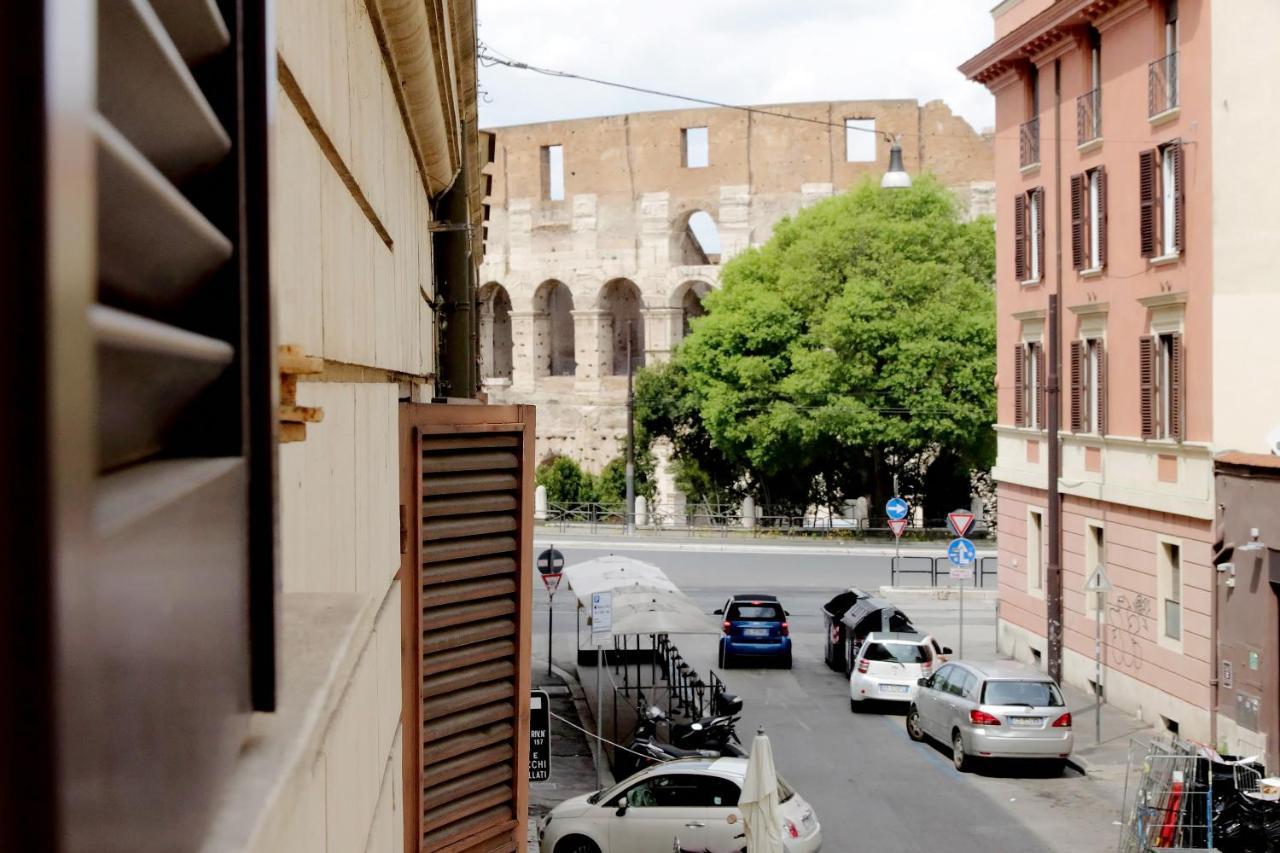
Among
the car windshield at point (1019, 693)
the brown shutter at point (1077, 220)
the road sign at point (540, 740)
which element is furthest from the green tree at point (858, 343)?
the road sign at point (540, 740)

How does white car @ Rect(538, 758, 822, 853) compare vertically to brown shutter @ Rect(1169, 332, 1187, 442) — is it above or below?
below

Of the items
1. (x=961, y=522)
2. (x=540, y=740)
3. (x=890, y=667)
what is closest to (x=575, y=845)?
(x=540, y=740)

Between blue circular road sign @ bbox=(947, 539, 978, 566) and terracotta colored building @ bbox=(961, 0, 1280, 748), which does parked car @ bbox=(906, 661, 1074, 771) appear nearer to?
terracotta colored building @ bbox=(961, 0, 1280, 748)

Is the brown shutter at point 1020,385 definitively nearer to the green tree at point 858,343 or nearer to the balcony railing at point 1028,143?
the balcony railing at point 1028,143

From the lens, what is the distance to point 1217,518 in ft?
73.6

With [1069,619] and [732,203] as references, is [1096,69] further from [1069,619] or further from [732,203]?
[732,203]

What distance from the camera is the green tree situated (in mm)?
49031

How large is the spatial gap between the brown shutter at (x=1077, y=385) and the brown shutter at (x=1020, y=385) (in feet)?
8.73

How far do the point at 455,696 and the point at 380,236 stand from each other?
82.1 inches

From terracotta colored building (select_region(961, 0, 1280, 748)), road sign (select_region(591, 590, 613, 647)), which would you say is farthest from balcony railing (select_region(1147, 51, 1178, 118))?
road sign (select_region(591, 590, 613, 647))

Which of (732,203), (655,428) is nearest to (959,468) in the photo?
(655,428)

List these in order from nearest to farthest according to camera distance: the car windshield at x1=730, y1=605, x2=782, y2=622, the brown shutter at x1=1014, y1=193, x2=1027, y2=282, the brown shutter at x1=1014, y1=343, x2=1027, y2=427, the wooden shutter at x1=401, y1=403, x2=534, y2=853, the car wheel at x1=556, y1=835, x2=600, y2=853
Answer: the wooden shutter at x1=401, y1=403, x2=534, y2=853 → the car wheel at x1=556, y1=835, x2=600, y2=853 → the car windshield at x1=730, y1=605, x2=782, y2=622 → the brown shutter at x1=1014, y1=193, x2=1027, y2=282 → the brown shutter at x1=1014, y1=343, x2=1027, y2=427

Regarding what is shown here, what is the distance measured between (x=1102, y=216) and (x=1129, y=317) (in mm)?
1909

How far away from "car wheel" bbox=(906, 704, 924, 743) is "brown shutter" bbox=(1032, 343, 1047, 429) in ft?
26.9
